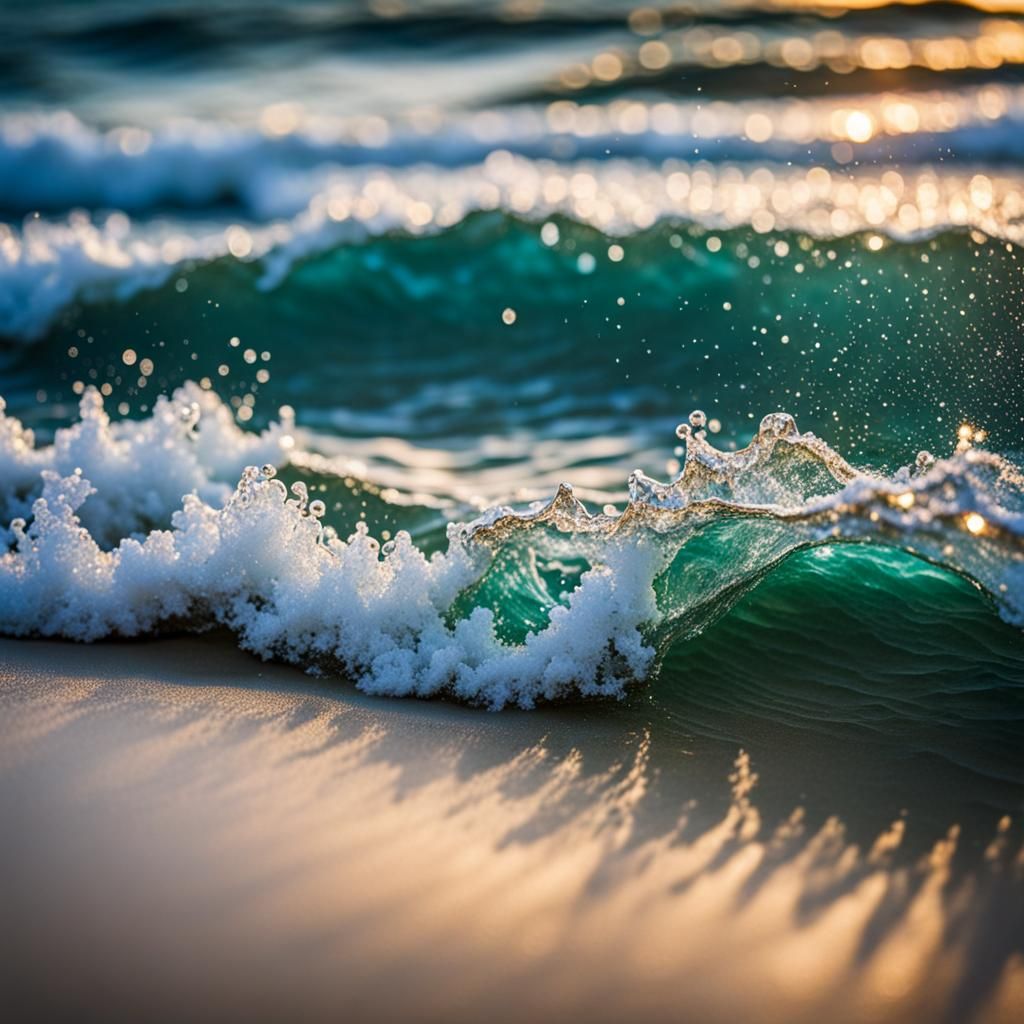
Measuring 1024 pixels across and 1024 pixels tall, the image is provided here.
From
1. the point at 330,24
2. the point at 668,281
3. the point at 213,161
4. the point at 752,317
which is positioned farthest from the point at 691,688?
the point at 330,24

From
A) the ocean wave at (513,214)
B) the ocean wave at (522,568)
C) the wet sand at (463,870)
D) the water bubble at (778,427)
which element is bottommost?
the wet sand at (463,870)

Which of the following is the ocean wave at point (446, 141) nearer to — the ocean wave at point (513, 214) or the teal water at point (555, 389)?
the teal water at point (555, 389)

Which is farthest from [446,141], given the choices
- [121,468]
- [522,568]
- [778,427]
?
[778,427]

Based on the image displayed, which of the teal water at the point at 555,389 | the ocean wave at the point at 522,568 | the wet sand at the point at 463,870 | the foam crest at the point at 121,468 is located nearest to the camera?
the wet sand at the point at 463,870

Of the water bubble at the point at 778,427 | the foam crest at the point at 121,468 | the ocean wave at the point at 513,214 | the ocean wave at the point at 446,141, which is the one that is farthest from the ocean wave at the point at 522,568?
the ocean wave at the point at 446,141

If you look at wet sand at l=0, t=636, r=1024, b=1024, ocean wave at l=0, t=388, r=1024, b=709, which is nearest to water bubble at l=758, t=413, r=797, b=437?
ocean wave at l=0, t=388, r=1024, b=709

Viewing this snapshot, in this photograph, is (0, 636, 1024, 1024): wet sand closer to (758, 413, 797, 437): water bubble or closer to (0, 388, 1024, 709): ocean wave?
(0, 388, 1024, 709): ocean wave

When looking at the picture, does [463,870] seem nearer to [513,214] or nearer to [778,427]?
[778,427]
